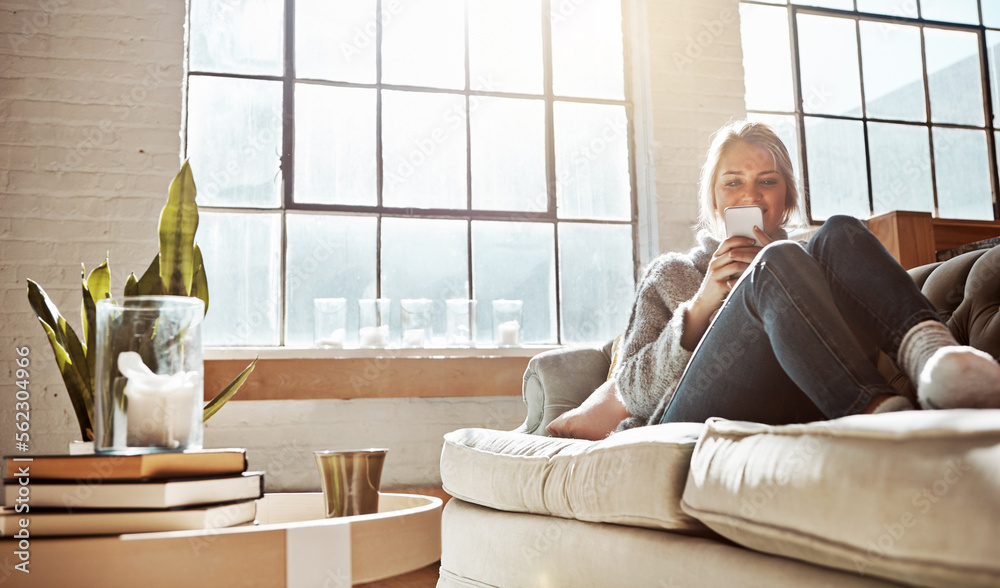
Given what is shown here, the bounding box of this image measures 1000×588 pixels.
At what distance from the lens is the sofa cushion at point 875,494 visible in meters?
0.70

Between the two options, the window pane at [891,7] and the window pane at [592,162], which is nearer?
the window pane at [592,162]

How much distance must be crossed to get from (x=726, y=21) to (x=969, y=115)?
1394mm

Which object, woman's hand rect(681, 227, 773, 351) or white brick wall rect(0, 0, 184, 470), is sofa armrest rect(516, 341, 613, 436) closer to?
woman's hand rect(681, 227, 773, 351)

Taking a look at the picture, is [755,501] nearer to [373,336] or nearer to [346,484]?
[346,484]

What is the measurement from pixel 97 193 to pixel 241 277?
1.91ft

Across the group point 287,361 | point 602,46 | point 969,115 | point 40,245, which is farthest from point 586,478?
point 969,115

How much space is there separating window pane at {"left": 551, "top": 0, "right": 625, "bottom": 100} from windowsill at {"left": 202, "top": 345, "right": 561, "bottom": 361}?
1195 mm

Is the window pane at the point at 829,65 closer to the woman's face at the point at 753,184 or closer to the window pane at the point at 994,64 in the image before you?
the window pane at the point at 994,64

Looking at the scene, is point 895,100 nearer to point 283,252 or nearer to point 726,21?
point 726,21

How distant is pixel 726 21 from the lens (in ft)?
11.8

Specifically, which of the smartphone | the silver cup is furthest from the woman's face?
the silver cup

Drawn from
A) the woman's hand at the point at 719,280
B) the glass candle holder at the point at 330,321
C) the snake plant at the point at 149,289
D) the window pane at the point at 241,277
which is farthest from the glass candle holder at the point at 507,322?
the snake plant at the point at 149,289

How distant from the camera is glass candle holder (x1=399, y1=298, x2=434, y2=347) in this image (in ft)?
10.1

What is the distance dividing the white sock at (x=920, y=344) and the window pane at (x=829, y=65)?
2.89 meters
